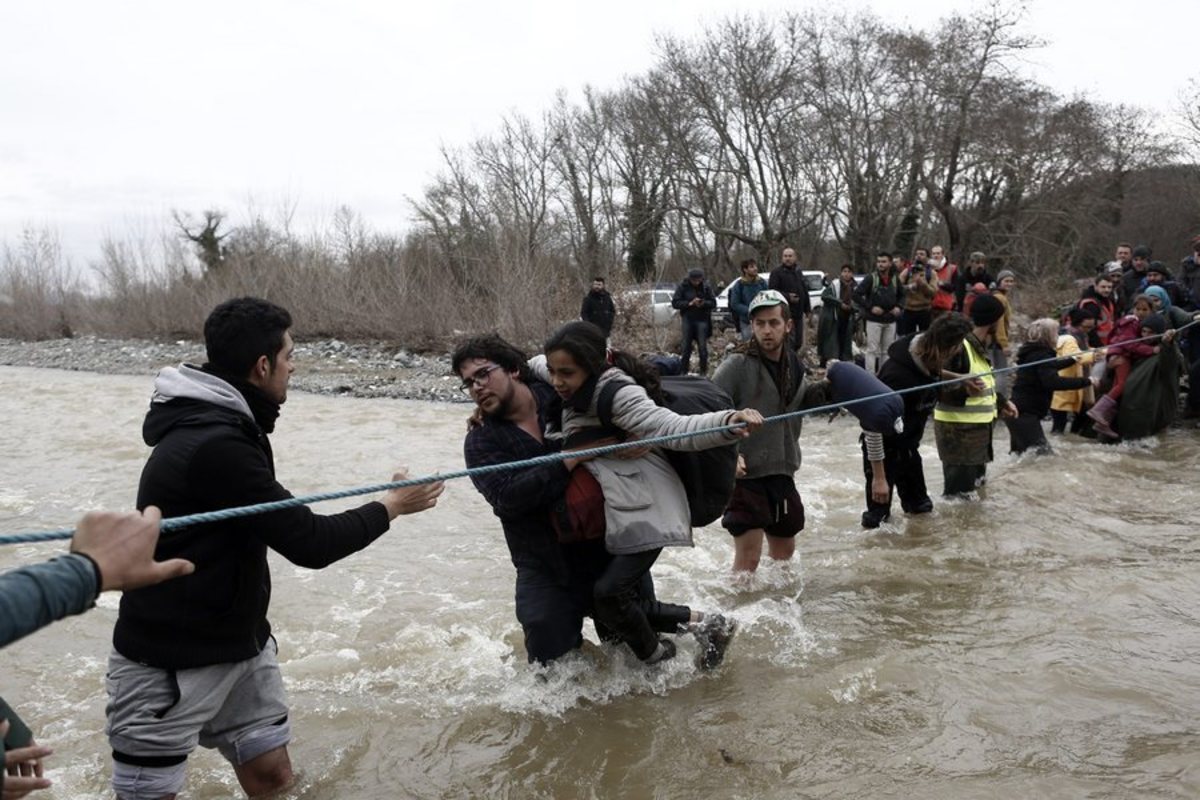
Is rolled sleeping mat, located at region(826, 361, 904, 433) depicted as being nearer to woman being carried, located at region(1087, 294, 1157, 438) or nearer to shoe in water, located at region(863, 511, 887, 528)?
shoe in water, located at region(863, 511, 887, 528)

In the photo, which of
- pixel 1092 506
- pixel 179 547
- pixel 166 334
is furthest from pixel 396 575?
pixel 166 334

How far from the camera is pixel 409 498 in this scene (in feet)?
10.2

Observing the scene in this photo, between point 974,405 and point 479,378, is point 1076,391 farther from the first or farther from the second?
point 479,378

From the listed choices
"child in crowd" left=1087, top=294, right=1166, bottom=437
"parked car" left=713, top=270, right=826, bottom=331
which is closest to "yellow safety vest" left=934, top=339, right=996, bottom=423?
"child in crowd" left=1087, top=294, right=1166, bottom=437

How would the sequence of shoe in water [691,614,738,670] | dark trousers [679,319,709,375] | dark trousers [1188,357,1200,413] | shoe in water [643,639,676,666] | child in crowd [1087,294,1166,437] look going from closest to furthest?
shoe in water [643,639,676,666] → shoe in water [691,614,738,670] → child in crowd [1087,294,1166,437] → dark trousers [1188,357,1200,413] → dark trousers [679,319,709,375]

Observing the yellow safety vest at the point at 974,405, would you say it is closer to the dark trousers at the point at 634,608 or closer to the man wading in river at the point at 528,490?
the dark trousers at the point at 634,608

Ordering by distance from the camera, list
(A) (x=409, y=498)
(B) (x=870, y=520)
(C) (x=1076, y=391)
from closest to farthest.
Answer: (A) (x=409, y=498) → (B) (x=870, y=520) → (C) (x=1076, y=391)

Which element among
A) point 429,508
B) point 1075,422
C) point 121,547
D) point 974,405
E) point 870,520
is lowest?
point 1075,422

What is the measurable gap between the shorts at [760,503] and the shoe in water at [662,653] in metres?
1.00

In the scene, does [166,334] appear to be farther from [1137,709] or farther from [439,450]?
[1137,709]

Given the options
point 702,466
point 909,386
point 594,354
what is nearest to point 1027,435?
point 909,386

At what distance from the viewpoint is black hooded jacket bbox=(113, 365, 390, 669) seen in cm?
272

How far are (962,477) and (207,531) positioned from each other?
5.95 metres

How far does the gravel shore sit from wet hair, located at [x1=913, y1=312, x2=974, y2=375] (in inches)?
419
